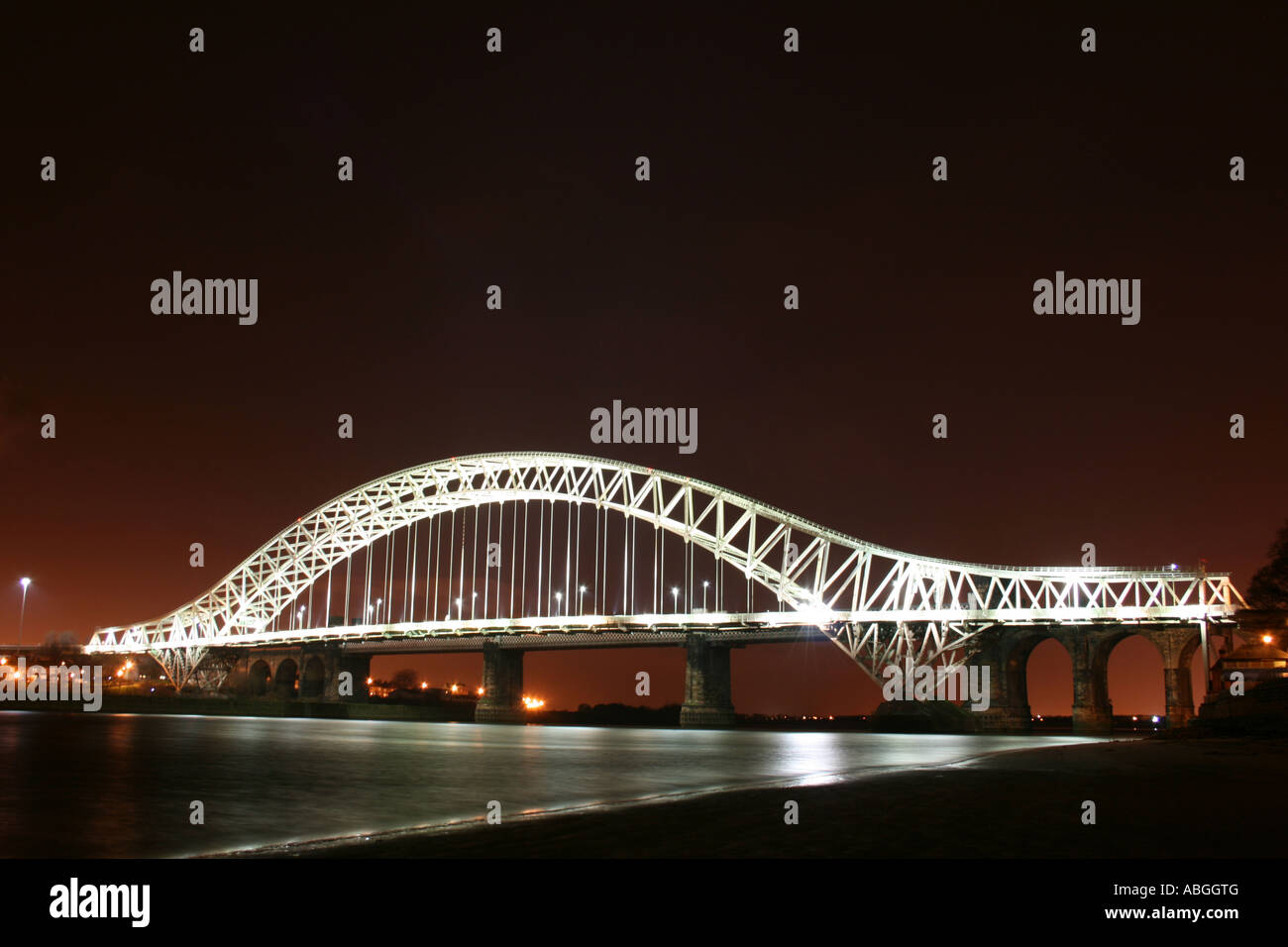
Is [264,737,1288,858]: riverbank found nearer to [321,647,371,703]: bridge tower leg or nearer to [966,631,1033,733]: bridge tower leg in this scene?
[966,631,1033,733]: bridge tower leg

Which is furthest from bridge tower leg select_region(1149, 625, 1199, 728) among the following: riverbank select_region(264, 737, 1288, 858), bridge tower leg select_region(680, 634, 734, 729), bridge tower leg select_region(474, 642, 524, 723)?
bridge tower leg select_region(474, 642, 524, 723)

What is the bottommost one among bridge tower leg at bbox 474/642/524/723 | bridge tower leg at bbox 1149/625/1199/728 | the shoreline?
bridge tower leg at bbox 474/642/524/723

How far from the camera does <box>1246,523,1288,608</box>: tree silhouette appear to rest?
44531mm

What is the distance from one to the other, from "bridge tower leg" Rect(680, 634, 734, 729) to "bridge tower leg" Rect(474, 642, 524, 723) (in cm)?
1979

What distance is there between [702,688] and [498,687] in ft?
72.9

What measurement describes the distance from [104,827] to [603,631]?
67.9m

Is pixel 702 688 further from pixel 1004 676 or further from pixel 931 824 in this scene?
pixel 931 824

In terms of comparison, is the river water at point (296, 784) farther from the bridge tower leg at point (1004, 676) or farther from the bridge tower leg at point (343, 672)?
the bridge tower leg at point (343, 672)

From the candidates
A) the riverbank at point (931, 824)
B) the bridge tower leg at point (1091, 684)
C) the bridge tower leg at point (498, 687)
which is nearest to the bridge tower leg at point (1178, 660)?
the bridge tower leg at point (1091, 684)

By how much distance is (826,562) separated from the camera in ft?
240

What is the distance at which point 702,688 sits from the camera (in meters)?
76.9

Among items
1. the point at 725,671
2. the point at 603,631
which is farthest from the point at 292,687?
the point at 725,671

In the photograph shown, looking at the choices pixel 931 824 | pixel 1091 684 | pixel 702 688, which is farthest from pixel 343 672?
pixel 931 824
